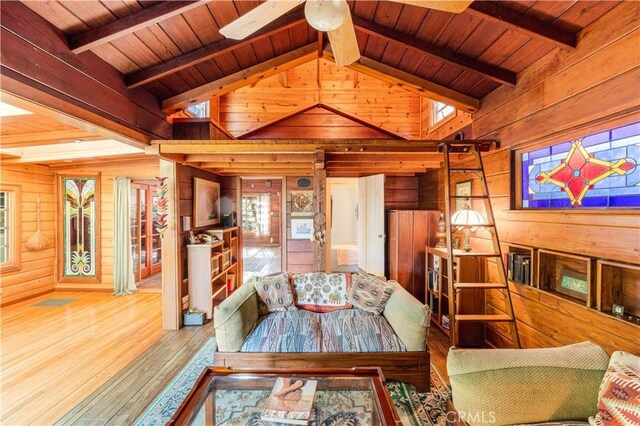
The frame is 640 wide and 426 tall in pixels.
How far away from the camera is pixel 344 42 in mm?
1641

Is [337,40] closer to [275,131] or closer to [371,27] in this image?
[371,27]

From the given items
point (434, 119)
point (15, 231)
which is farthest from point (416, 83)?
point (15, 231)

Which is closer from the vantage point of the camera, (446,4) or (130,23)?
(446,4)

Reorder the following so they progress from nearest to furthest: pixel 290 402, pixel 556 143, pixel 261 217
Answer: pixel 290 402 < pixel 556 143 < pixel 261 217

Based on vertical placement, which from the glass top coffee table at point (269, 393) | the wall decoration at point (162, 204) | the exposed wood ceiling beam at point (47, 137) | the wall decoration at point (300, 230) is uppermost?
the exposed wood ceiling beam at point (47, 137)

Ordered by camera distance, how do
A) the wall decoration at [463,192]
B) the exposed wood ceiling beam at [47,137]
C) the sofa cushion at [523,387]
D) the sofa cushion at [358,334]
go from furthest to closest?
1. the wall decoration at [463,192]
2. the exposed wood ceiling beam at [47,137]
3. the sofa cushion at [358,334]
4. the sofa cushion at [523,387]

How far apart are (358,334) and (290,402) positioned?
0.96m

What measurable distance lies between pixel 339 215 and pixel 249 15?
745cm

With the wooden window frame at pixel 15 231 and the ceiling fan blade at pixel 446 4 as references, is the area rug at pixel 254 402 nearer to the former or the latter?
the ceiling fan blade at pixel 446 4

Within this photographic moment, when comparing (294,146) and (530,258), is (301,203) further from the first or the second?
(530,258)

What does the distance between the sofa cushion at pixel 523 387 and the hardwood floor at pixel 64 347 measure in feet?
Answer: 9.03

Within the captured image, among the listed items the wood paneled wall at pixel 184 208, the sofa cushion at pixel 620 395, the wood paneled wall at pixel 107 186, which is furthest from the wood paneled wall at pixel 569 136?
the wood paneled wall at pixel 107 186

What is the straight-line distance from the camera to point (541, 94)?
2.27 meters

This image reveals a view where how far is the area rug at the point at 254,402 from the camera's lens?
153cm
